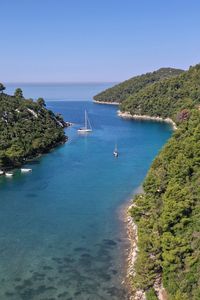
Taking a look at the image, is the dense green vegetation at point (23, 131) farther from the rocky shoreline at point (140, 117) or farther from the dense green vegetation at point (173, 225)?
the rocky shoreline at point (140, 117)

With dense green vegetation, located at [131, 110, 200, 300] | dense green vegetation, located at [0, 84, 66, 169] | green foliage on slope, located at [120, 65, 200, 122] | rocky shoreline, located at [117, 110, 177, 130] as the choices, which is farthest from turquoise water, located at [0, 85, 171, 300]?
green foliage on slope, located at [120, 65, 200, 122]

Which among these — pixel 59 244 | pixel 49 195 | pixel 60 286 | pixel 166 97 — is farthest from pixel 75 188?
pixel 166 97

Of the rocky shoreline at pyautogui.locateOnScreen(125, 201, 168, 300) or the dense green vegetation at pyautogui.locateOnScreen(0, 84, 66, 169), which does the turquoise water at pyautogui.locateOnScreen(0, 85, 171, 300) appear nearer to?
the rocky shoreline at pyautogui.locateOnScreen(125, 201, 168, 300)

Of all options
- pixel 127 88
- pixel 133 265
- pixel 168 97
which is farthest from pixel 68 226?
pixel 127 88

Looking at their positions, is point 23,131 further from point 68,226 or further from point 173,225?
point 173,225

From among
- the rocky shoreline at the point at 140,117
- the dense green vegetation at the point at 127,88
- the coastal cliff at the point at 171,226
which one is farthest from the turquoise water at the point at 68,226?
the dense green vegetation at the point at 127,88

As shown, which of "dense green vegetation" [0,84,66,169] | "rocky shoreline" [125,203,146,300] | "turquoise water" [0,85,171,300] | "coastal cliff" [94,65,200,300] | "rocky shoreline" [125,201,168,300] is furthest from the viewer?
"dense green vegetation" [0,84,66,169]
